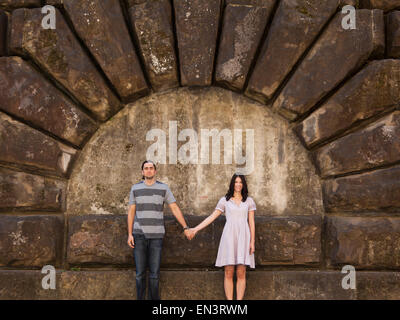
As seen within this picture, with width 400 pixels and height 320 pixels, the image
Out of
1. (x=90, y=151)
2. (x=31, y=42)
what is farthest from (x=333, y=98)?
(x=31, y=42)

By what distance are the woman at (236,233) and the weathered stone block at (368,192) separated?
2.94ft

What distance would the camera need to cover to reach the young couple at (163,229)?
12.8ft

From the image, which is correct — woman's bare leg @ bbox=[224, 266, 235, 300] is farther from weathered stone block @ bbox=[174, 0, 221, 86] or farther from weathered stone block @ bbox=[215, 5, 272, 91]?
weathered stone block @ bbox=[174, 0, 221, 86]

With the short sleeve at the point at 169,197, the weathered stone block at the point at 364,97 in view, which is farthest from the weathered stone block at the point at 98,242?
the weathered stone block at the point at 364,97

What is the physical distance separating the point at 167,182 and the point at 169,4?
189cm

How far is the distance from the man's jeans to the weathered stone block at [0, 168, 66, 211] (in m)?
1.04

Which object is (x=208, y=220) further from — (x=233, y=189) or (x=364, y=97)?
(x=364, y=97)

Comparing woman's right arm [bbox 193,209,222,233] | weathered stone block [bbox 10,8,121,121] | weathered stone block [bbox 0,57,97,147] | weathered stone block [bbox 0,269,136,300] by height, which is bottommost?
weathered stone block [bbox 0,269,136,300]

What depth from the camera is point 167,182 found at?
4434mm

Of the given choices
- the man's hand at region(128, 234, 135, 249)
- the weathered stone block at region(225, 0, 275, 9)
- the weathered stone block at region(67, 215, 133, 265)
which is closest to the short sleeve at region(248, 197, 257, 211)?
the man's hand at region(128, 234, 135, 249)

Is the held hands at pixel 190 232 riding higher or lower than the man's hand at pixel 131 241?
higher

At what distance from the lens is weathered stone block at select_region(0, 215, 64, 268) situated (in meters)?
4.12

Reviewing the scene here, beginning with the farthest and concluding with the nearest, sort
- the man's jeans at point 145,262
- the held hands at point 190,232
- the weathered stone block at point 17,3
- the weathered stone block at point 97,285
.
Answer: the weathered stone block at point 17,3, the weathered stone block at point 97,285, the held hands at point 190,232, the man's jeans at point 145,262

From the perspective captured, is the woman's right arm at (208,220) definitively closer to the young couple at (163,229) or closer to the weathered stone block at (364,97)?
the young couple at (163,229)
